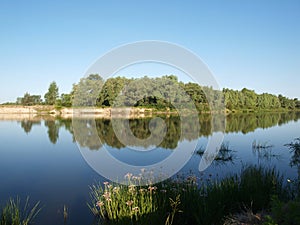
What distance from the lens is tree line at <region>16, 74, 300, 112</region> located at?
973 inches

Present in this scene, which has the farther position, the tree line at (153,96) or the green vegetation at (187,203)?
the tree line at (153,96)

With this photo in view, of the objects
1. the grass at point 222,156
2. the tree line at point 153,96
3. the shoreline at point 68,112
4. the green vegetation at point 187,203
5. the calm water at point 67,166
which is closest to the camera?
the green vegetation at point 187,203

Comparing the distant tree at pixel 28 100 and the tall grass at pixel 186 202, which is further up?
the distant tree at pixel 28 100

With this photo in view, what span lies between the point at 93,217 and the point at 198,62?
17.5ft

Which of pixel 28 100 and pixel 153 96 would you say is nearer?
pixel 153 96

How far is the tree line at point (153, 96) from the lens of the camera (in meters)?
24.7

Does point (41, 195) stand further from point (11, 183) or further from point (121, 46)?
point (121, 46)

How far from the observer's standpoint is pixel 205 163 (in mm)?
11852

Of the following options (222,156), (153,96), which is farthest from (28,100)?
(222,156)

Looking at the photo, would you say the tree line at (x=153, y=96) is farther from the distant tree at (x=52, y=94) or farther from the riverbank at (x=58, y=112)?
the riverbank at (x=58, y=112)

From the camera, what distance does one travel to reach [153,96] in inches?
1040

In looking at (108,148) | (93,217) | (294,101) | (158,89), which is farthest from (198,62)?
(294,101)

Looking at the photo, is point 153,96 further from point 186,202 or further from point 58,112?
point 58,112

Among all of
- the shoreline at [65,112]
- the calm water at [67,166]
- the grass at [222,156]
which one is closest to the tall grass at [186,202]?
the calm water at [67,166]
